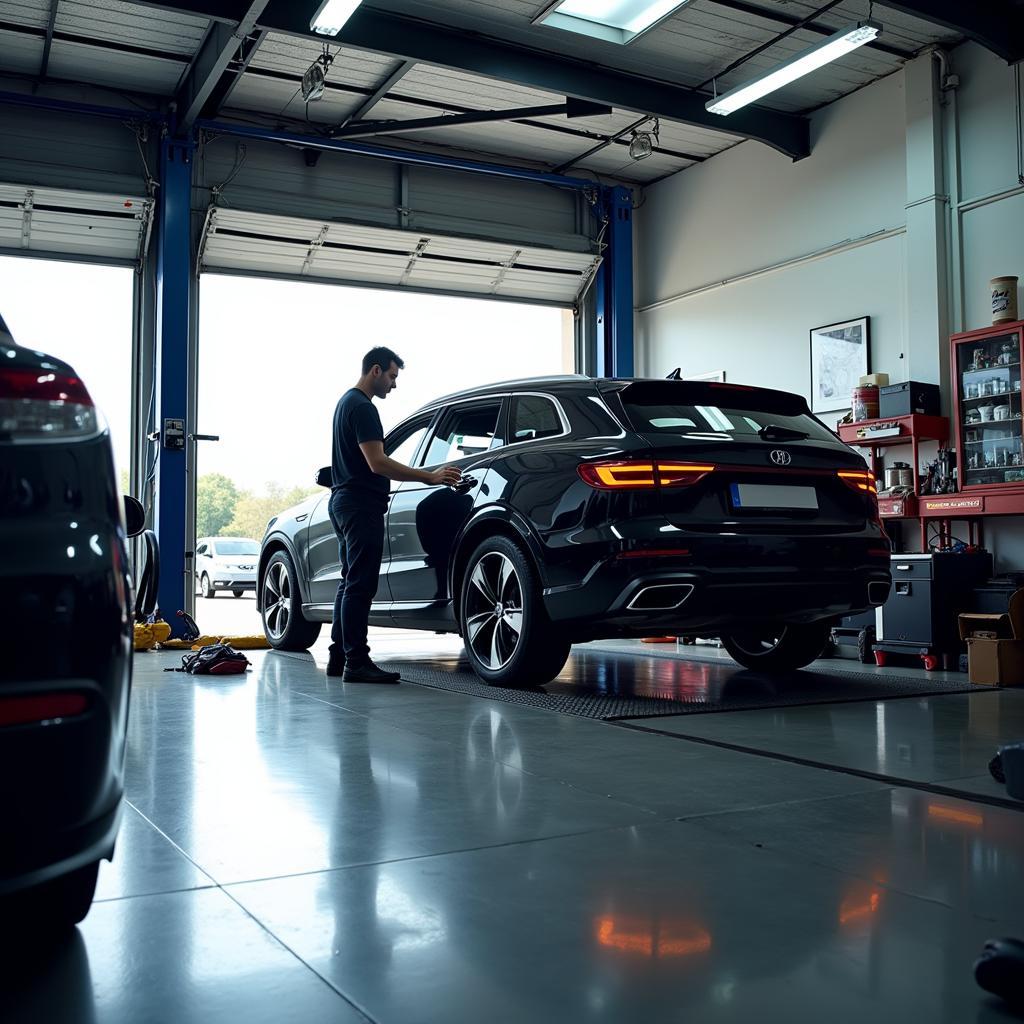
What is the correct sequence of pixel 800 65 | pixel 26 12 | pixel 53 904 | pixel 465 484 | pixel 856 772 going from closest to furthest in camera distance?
pixel 53 904, pixel 856 772, pixel 465 484, pixel 800 65, pixel 26 12

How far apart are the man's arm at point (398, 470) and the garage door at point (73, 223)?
587cm

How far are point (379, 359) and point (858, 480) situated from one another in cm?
252

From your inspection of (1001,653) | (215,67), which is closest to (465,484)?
(1001,653)

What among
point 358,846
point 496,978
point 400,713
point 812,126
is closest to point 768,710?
point 400,713

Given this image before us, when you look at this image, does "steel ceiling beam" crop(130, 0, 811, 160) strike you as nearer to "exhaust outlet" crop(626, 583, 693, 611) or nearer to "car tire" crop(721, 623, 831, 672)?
"car tire" crop(721, 623, 831, 672)

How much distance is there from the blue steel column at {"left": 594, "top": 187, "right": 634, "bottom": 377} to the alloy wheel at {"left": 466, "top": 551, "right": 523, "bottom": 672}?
286 inches

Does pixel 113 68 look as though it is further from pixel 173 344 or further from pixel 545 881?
pixel 545 881

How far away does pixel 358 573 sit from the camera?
552 cm

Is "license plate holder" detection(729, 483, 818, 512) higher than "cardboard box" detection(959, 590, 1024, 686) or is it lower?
higher

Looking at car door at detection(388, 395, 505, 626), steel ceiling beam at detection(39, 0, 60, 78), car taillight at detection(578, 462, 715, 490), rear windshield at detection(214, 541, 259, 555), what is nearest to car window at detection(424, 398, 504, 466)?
car door at detection(388, 395, 505, 626)

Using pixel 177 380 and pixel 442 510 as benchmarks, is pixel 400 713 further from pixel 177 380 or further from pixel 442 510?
pixel 177 380

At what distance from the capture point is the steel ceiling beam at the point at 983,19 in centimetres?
757

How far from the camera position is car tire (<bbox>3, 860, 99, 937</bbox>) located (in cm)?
176

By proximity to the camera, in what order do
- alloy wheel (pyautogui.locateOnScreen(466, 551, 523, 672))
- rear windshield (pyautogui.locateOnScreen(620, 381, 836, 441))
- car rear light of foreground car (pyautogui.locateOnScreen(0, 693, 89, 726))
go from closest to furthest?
1. car rear light of foreground car (pyautogui.locateOnScreen(0, 693, 89, 726))
2. rear windshield (pyautogui.locateOnScreen(620, 381, 836, 441))
3. alloy wheel (pyautogui.locateOnScreen(466, 551, 523, 672))
